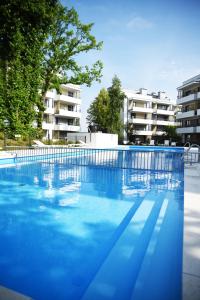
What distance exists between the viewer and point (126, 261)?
14.0 feet

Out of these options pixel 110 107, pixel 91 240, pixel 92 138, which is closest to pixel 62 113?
pixel 110 107

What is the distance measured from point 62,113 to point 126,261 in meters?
41.7

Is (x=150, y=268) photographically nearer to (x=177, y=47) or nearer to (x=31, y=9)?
(x=177, y=47)

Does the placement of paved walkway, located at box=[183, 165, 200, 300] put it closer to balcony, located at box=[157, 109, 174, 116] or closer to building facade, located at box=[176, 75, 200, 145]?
building facade, located at box=[176, 75, 200, 145]

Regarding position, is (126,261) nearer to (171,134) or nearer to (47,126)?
(47,126)

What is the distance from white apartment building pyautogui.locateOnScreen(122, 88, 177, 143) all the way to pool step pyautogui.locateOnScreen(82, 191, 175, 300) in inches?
1792

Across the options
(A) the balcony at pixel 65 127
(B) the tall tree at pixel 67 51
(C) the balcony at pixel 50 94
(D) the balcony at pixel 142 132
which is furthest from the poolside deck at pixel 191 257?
(D) the balcony at pixel 142 132

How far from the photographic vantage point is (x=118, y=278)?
3693 mm

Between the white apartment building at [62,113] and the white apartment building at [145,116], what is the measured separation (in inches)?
491

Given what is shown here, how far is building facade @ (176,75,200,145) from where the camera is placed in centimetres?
4350

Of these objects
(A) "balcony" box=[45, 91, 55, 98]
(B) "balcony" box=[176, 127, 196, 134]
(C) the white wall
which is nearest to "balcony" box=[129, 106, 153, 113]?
(B) "balcony" box=[176, 127, 196, 134]

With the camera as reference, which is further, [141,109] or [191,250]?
[141,109]

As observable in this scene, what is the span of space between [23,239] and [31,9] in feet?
70.7

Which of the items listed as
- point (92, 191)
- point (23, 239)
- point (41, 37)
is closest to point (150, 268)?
point (23, 239)
